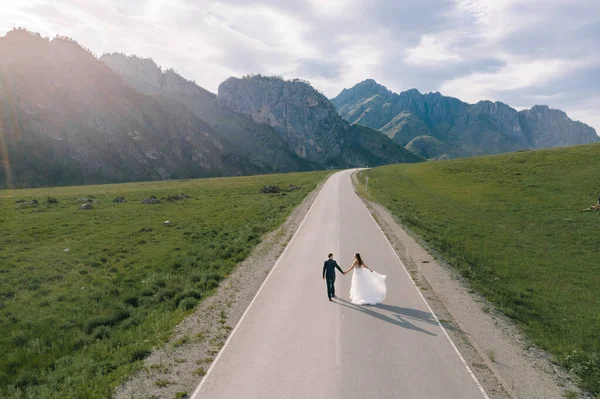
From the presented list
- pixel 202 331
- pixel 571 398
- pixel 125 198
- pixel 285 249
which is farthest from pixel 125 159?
pixel 571 398

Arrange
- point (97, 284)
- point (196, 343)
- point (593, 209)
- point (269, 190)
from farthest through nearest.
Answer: point (269, 190) → point (593, 209) → point (97, 284) → point (196, 343)

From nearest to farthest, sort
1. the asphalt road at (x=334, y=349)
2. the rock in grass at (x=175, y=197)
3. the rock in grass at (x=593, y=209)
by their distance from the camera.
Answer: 1. the asphalt road at (x=334, y=349)
2. the rock in grass at (x=593, y=209)
3. the rock in grass at (x=175, y=197)

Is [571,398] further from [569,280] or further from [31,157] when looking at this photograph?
[31,157]

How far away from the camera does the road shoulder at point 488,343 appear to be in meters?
9.66

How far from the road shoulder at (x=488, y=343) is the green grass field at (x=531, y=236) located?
0.71 meters

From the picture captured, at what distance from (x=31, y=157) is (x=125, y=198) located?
74201 mm

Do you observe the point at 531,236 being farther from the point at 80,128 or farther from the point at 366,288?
the point at 80,128

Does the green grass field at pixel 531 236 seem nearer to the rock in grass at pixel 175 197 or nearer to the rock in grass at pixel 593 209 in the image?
the rock in grass at pixel 593 209

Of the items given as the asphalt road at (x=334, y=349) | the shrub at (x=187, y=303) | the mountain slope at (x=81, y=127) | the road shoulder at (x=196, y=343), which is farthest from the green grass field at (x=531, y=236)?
the mountain slope at (x=81, y=127)

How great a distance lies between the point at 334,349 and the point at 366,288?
170 inches

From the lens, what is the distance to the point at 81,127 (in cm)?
12219

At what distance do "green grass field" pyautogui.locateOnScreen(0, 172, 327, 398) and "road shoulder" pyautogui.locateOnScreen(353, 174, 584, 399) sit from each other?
410 inches

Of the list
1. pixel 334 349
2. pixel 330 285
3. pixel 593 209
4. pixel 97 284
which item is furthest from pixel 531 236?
pixel 97 284

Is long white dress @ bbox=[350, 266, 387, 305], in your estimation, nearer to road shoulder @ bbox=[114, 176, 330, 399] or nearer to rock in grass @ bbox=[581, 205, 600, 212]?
road shoulder @ bbox=[114, 176, 330, 399]
